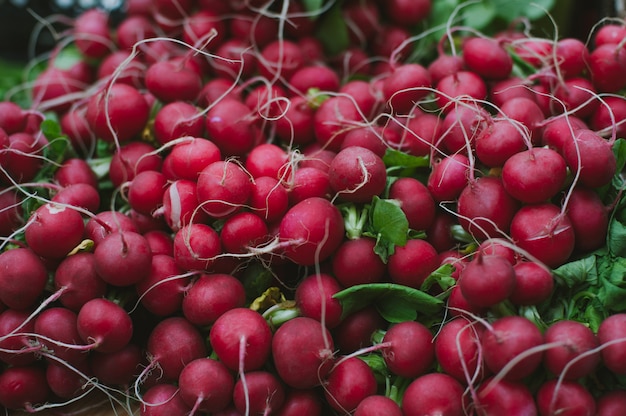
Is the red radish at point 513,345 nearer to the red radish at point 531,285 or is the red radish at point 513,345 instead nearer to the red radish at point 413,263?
the red radish at point 531,285

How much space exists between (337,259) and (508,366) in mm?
377

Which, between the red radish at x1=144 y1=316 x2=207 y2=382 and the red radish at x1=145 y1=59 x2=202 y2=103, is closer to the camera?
the red radish at x1=144 y1=316 x2=207 y2=382

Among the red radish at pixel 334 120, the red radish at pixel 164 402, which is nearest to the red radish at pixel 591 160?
the red radish at pixel 334 120

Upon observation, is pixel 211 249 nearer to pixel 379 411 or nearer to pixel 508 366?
pixel 379 411

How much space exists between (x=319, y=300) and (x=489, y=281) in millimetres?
316

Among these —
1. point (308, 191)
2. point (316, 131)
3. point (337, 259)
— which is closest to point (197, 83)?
point (316, 131)

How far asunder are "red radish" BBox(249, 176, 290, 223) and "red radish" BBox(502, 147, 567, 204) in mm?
424

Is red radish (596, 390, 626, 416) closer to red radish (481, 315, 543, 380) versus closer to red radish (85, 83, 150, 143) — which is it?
red radish (481, 315, 543, 380)

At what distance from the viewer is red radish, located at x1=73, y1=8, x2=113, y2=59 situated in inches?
69.3

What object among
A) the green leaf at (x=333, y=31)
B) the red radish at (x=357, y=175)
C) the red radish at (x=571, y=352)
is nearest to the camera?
the red radish at (x=571, y=352)

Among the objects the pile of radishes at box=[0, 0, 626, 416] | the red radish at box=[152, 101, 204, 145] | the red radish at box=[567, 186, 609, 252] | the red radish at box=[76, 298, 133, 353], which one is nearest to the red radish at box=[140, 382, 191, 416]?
the pile of radishes at box=[0, 0, 626, 416]

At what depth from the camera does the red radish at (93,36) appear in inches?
69.3

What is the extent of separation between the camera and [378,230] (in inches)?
45.1

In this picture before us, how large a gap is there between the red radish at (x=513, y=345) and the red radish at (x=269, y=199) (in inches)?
18.0
